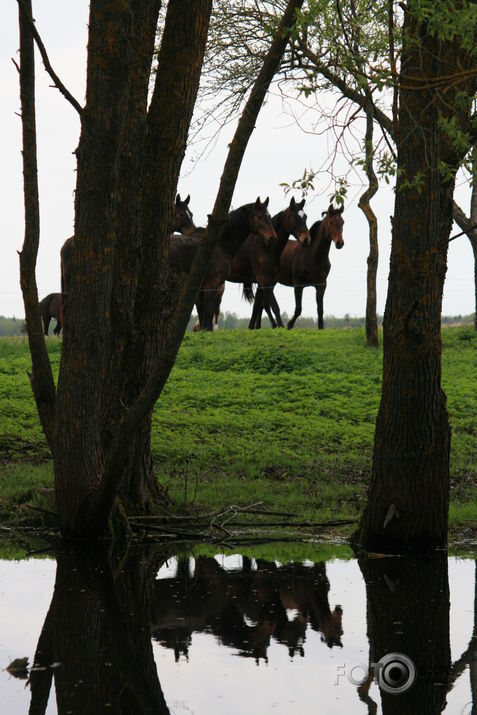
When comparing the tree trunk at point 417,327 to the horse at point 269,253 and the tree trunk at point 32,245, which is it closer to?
the tree trunk at point 32,245

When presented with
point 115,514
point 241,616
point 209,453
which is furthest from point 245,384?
point 241,616

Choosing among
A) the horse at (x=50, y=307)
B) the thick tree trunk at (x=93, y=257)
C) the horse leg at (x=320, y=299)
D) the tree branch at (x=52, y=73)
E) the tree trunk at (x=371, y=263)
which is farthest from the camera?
the horse at (x=50, y=307)

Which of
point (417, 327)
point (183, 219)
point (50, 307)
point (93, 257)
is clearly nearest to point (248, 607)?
point (417, 327)

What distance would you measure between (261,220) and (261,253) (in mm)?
1604

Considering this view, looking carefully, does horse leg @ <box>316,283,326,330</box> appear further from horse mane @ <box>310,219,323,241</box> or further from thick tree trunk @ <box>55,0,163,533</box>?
thick tree trunk @ <box>55,0,163,533</box>

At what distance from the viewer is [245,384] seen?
64.2 feet

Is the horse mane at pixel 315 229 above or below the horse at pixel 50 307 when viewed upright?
above

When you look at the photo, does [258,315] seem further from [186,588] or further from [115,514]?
[186,588]

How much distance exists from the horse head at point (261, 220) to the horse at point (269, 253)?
1007 mm

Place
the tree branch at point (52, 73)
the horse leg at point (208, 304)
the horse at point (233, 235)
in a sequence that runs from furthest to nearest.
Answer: the horse leg at point (208, 304)
the horse at point (233, 235)
the tree branch at point (52, 73)

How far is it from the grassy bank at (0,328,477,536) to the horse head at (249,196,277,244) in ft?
8.37

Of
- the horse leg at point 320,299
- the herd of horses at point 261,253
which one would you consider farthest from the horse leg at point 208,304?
the horse leg at point 320,299

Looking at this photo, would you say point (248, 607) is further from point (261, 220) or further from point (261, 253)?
point (261, 253)

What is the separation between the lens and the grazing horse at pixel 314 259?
26156 millimetres
